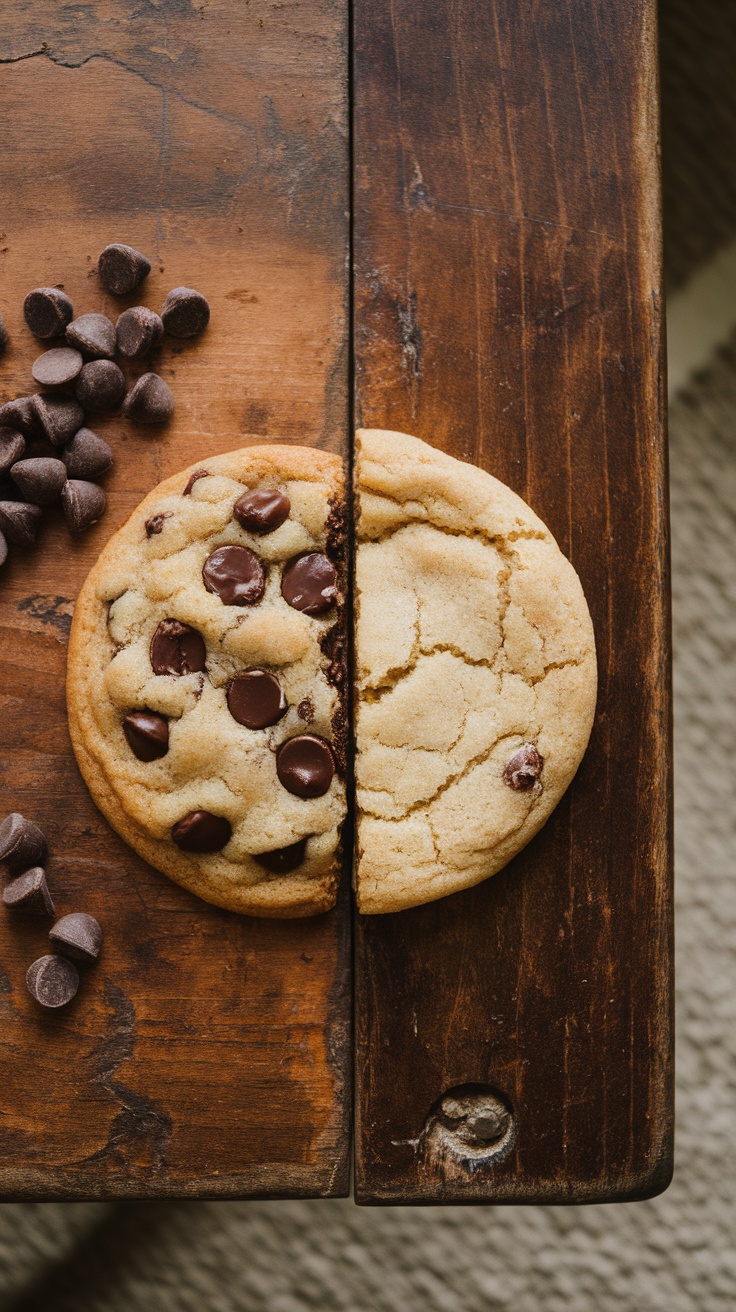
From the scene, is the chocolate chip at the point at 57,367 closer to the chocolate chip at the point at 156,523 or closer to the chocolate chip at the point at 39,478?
the chocolate chip at the point at 39,478

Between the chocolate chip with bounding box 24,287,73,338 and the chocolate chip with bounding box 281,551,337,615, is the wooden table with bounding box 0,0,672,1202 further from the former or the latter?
the chocolate chip with bounding box 281,551,337,615

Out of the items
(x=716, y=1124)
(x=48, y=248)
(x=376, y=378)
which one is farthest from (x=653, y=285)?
(x=716, y=1124)

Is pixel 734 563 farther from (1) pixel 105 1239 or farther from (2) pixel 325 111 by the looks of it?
(1) pixel 105 1239

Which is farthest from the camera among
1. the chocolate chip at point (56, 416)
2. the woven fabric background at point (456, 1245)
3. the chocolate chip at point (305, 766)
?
the woven fabric background at point (456, 1245)

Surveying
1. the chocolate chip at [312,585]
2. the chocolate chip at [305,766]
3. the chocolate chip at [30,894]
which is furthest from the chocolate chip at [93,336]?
the chocolate chip at [30,894]

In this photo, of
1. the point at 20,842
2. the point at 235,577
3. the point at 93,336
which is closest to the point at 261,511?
the point at 235,577

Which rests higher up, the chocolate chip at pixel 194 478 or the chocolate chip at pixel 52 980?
the chocolate chip at pixel 194 478

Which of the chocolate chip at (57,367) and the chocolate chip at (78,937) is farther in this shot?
the chocolate chip at (57,367)
